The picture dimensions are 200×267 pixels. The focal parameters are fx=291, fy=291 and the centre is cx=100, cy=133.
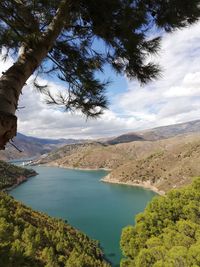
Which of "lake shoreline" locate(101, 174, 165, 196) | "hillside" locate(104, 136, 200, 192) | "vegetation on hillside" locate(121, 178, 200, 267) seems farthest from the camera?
"lake shoreline" locate(101, 174, 165, 196)

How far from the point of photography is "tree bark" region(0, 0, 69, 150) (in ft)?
9.34

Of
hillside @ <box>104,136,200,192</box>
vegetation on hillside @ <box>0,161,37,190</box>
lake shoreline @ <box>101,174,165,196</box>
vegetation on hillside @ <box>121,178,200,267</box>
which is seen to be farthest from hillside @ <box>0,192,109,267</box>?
vegetation on hillside @ <box>0,161,37,190</box>

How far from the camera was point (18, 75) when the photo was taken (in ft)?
11.3

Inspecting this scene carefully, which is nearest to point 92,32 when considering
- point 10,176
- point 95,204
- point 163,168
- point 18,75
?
point 18,75

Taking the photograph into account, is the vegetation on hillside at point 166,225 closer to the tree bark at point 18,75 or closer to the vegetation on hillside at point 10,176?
the tree bark at point 18,75

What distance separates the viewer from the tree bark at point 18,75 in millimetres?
2846

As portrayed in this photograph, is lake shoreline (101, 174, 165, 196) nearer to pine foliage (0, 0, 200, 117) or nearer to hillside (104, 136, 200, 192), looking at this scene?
hillside (104, 136, 200, 192)

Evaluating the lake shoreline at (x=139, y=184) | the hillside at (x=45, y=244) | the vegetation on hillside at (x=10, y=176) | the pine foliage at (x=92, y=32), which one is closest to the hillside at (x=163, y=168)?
the lake shoreline at (x=139, y=184)

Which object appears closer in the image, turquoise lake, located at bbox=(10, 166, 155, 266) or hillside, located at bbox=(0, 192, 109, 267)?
hillside, located at bbox=(0, 192, 109, 267)

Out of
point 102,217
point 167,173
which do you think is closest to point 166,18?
point 102,217

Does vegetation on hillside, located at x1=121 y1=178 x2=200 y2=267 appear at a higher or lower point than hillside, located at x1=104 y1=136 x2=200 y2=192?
higher

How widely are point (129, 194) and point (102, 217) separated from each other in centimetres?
2390

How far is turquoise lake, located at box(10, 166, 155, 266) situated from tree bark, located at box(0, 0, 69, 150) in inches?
1221

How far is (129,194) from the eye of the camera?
7412 centimetres
